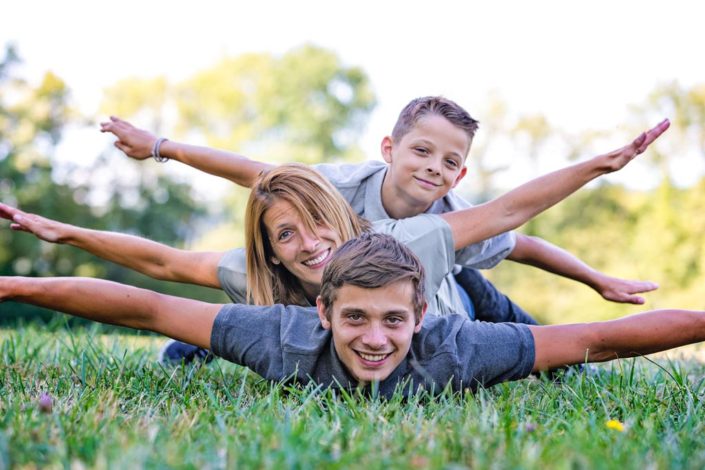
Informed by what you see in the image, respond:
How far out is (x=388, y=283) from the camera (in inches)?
112

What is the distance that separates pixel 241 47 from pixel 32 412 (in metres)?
36.8

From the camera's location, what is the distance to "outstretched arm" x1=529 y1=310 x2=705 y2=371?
2973 millimetres

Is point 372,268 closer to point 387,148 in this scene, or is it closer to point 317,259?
point 317,259

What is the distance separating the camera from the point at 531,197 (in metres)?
3.69

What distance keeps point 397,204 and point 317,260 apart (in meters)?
0.76

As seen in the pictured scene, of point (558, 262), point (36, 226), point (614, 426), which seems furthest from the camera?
point (558, 262)

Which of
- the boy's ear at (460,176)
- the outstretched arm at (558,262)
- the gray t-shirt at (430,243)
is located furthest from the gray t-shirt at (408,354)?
the outstretched arm at (558,262)

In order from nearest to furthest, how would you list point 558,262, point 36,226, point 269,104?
point 36,226 → point 558,262 → point 269,104

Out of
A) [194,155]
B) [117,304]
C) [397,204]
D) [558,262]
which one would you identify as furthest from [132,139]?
[558,262]

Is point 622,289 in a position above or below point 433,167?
below

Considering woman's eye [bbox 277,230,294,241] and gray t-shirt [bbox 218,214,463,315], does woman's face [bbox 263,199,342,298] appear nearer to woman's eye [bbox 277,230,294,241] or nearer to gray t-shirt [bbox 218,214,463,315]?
woman's eye [bbox 277,230,294,241]

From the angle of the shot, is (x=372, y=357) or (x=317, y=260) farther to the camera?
(x=317, y=260)

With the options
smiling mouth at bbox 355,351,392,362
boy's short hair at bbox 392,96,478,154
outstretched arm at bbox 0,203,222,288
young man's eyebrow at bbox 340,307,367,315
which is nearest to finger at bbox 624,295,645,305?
boy's short hair at bbox 392,96,478,154

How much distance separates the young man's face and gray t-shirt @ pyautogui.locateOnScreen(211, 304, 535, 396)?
0.29ft
